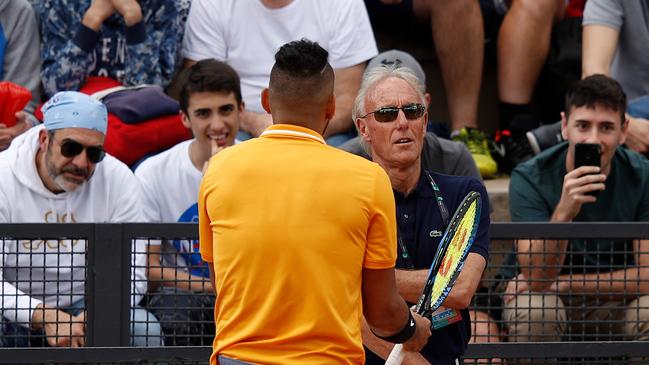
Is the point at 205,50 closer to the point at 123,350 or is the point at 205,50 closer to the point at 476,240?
the point at 123,350

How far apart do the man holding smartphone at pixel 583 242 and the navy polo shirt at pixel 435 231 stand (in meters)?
0.81

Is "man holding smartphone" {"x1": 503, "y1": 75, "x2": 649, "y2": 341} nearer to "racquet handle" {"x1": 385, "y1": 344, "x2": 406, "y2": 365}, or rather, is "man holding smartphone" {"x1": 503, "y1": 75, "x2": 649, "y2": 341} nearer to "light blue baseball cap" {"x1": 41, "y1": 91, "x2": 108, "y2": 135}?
"racquet handle" {"x1": 385, "y1": 344, "x2": 406, "y2": 365}

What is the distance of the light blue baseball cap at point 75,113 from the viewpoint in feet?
18.5

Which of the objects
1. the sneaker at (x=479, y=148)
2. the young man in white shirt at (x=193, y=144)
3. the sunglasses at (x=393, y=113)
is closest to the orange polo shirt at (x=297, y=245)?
the sunglasses at (x=393, y=113)

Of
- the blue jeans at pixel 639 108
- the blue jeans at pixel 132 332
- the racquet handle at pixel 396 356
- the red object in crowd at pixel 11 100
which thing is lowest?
the racquet handle at pixel 396 356

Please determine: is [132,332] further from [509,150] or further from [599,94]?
[509,150]

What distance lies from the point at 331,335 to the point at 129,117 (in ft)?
11.2

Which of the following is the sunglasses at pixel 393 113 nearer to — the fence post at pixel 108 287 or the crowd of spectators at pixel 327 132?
the crowd of spectators at pixel 327 132

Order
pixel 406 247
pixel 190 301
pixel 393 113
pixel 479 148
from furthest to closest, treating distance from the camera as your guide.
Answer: pixel 479 148, pixel 190 301, pixel 393 113, pixel 406 247

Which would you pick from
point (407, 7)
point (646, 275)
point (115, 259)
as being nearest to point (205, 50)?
point (407, 7)

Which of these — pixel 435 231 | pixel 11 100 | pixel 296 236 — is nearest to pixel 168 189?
pixel 11 100

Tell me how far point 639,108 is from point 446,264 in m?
3.47

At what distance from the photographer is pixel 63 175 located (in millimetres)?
5609

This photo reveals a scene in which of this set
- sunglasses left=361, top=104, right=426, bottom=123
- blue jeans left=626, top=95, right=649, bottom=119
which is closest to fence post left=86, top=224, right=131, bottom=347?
sunglasses left=361, top=104, right=426, bottom=123
